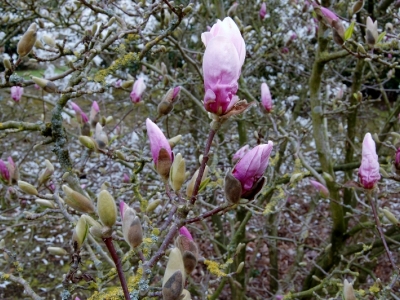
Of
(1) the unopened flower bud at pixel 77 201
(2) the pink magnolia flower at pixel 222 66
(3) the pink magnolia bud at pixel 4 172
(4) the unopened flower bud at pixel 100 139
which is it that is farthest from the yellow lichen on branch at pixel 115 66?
(2) the pink magnolia flower at pixel 222 66

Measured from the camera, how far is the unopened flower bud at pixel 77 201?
2.40 feet

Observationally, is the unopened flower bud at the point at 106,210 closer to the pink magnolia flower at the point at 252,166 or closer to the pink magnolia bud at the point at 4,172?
the pink magnolia flower at the point at 252,166

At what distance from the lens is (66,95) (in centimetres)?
116

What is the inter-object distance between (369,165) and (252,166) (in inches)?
22.3

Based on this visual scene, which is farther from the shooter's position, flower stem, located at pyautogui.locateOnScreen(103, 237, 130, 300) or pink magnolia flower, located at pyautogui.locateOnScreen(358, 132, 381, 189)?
pink magnolia flower, located at pyautogui.locateOnScreen(358, 132, 381, 189)

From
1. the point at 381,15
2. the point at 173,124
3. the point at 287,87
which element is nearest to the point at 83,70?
the point at 381,15

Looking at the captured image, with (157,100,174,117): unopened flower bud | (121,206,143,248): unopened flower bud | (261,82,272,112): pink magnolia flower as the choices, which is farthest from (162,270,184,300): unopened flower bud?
(261,82,272,112): pink magnolia flower

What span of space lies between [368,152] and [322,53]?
1066 millimetres

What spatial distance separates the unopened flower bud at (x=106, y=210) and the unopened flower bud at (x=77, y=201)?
0.10m

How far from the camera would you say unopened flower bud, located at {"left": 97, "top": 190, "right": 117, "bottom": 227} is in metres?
0.65

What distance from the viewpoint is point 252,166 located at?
64 centimetres

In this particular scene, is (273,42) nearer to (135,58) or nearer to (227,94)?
(135,58)

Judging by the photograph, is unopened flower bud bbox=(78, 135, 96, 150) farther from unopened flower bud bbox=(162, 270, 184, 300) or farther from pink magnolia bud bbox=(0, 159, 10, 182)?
unopened flower bud bbox=(162, 270, 184, 300)

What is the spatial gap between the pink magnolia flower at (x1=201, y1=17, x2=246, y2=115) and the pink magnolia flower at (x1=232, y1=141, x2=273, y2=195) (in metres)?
0.08
